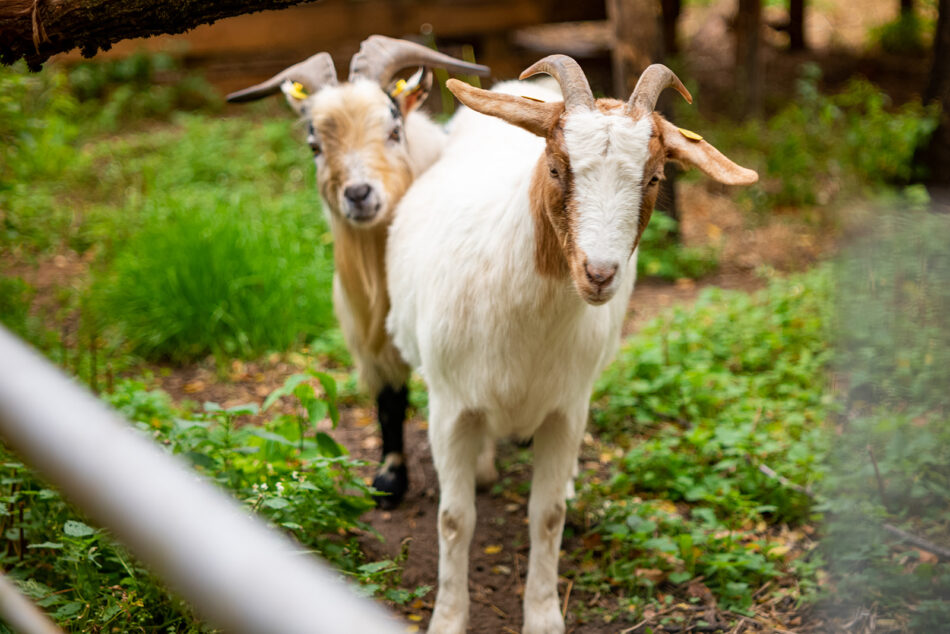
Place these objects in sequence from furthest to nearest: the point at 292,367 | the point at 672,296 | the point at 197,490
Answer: the point at 672,296 → the point at 292,367 → the point at 197,490

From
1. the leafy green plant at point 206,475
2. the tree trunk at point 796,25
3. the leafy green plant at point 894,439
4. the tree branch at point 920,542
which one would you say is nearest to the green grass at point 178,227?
the leafy green plant at point 206,475

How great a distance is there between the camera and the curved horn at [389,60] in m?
3.95

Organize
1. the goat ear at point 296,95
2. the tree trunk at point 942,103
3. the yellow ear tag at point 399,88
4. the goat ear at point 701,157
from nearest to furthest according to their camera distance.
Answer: the goat ear at point 701,157
the goat ear at point 296,95
the yellow ear tag at point 399,88
the tree trunk at point 942,103

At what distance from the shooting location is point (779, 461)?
407cm

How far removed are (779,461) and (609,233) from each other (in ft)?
7.03

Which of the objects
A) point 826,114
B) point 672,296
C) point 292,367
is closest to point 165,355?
point 292,367

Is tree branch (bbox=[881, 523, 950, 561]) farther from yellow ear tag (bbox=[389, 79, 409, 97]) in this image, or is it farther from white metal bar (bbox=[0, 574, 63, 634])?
white metal bar (bbox=[0, 574, 63, 634])

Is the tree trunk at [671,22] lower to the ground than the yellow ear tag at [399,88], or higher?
lower

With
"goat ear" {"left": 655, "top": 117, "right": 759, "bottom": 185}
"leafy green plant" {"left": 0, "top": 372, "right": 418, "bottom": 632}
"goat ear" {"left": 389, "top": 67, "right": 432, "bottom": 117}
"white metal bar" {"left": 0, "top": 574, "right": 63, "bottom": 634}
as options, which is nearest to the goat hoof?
"leafy green plant" {"left": 0, "top": 372, "right": 418, "bottom": 632}

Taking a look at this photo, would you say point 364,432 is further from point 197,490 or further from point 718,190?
point 718,190

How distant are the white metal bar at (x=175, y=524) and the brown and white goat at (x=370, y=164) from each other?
2.67m

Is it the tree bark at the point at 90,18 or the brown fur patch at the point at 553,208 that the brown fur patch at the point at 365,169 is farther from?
the brown fur patch at the point at 553,208

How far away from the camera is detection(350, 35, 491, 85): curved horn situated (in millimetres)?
3949

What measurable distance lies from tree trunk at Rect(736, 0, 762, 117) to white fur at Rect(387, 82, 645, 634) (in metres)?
6.66
